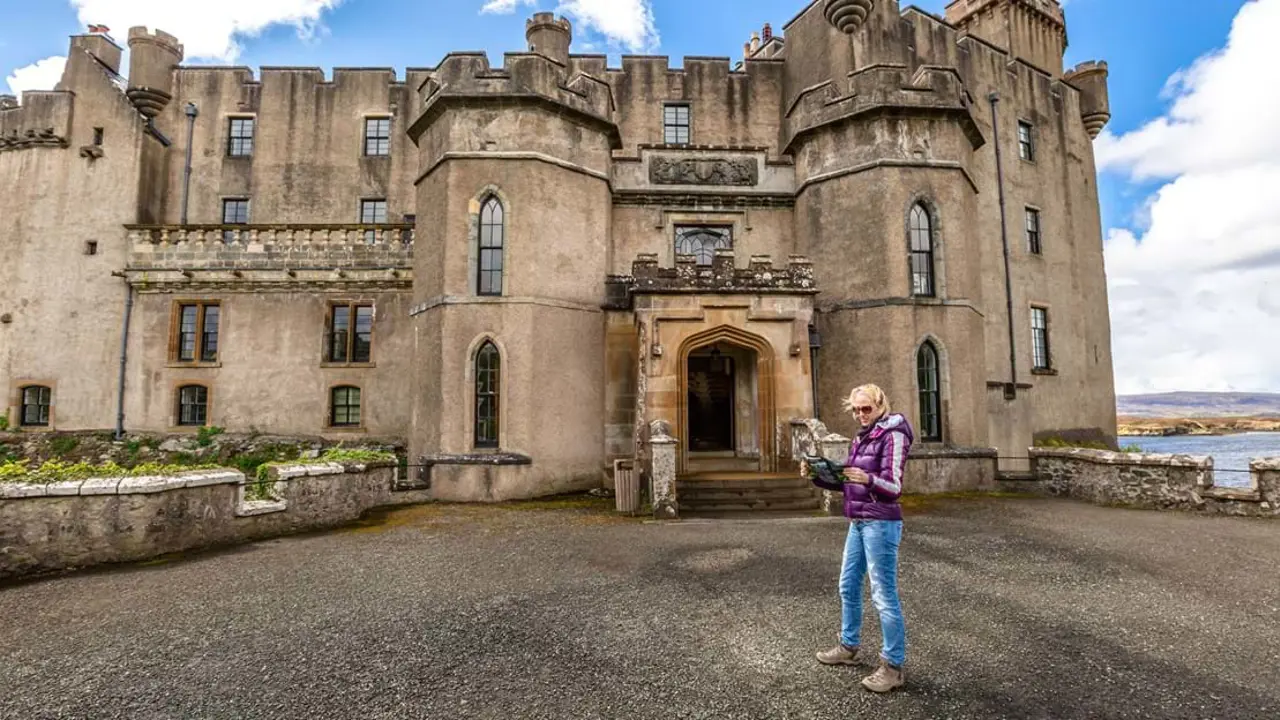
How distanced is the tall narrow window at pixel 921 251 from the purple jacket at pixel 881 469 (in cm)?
1143

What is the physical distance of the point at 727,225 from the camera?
16.2m

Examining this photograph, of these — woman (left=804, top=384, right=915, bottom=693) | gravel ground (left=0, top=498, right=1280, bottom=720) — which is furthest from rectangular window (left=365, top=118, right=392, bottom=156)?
woman (left=804, top=384, right=915, bottom=693)

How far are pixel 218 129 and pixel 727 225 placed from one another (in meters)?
18.4

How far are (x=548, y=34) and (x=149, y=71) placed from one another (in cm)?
1471

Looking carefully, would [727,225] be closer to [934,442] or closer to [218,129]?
[934,442]

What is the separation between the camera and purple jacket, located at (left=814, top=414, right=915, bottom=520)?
391cm

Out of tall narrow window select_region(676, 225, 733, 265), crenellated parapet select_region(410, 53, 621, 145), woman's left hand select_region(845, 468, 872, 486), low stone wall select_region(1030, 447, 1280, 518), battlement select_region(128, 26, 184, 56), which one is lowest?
low stone wall select_region(1030, 447, 1280, 518)

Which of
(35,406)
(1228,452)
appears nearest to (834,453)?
(35,406)

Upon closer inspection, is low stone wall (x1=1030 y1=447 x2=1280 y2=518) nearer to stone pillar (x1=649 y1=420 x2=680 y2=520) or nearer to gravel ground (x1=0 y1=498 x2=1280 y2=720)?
gravel ground (x1=0 y1=498 x2=1280 y2=720)

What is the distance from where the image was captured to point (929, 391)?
13.9m

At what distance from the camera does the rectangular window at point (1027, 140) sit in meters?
19.0

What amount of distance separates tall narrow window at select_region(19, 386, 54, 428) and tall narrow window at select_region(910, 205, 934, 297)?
25199mm

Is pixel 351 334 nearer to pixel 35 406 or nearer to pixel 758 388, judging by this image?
pixel 35 406

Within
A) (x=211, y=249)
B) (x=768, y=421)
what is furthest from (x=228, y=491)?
(x=211, y=249)
